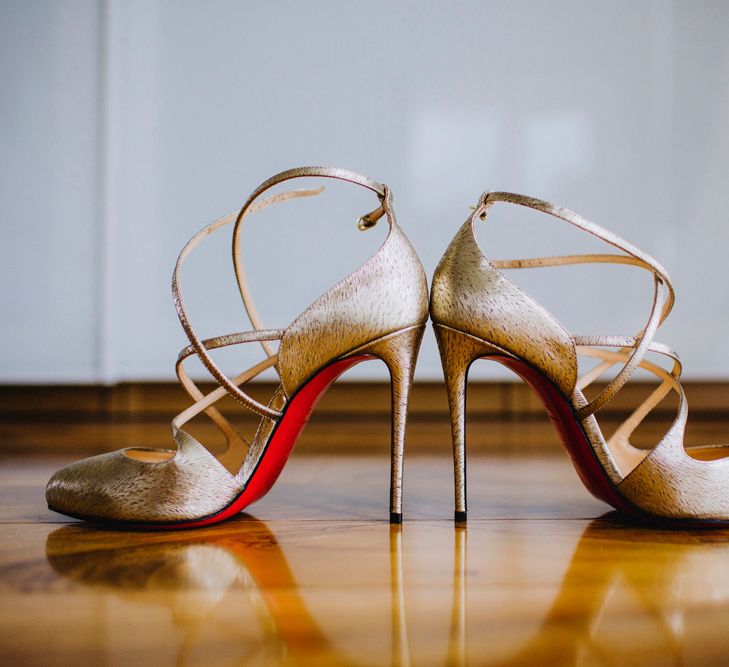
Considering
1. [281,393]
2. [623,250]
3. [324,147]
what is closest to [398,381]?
[281,393]

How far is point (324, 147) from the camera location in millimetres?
1381

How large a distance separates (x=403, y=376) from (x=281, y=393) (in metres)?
0.12

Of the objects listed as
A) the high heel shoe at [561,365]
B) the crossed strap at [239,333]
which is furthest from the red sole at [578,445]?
the crossed strap at [239,333]

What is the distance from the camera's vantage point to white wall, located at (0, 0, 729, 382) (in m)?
1.37

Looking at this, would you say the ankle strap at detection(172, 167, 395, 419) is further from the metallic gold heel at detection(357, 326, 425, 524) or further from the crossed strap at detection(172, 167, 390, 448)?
the metallic gold heel at detection(357, 326, 425, 524)

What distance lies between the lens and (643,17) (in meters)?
1.38

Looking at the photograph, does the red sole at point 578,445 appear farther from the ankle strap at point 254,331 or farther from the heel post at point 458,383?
the ankle strap at point 254,331

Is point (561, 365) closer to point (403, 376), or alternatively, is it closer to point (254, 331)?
point (403, 376)

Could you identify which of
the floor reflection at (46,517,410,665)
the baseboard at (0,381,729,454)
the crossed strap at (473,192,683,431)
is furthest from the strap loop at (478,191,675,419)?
the baseboard at (0,381,729,454)

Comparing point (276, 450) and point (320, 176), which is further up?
point (320, 176)

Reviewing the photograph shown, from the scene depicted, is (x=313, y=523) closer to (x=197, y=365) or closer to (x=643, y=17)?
(x=197, y=365)

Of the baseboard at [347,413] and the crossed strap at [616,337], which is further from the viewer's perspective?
the baseboard at [347,413]

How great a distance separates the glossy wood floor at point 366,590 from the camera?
0.35m

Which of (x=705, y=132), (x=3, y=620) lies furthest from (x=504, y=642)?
(x=705, y=132)
